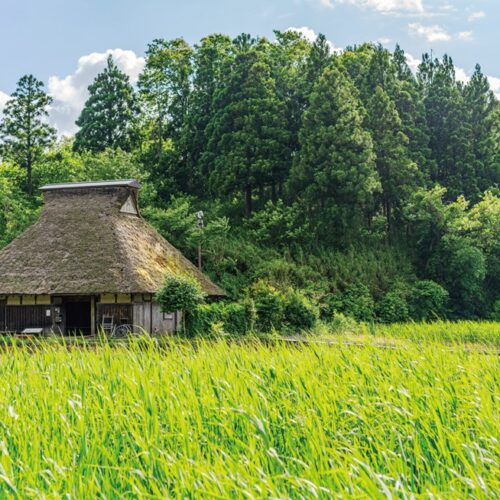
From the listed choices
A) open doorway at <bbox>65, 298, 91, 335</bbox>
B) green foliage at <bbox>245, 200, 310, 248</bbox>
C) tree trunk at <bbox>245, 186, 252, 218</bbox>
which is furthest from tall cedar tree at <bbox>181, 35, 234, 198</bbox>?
open doorway at <bbox>65, 298, 91, 335</bbox>

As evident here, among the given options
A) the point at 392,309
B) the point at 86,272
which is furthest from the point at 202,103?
the point at 86,272

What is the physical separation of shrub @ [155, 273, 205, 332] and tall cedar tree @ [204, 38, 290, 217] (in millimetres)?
10926

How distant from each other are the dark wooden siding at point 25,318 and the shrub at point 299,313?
7.33 meters

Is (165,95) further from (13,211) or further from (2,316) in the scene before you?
(2,316)

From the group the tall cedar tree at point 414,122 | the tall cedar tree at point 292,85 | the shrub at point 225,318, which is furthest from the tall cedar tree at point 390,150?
the shrub at point 225,318

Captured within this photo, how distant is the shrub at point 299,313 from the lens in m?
20.5

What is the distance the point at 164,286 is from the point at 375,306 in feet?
32.8

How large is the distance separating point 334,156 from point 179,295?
1137 centimetres

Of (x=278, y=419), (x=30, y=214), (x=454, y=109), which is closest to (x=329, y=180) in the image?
(x=454, y=109)

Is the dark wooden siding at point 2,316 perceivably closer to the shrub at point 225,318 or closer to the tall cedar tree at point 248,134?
the shrub at point 225,318

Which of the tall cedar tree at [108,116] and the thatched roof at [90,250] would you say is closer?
the thatched roof at [90,250]

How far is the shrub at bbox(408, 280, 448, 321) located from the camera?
2594 cm

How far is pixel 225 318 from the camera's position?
1930 cm

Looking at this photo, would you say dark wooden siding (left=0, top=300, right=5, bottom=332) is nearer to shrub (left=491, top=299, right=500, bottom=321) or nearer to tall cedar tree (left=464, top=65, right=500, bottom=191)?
shrub (left=491, top=299, right=500, bottom=321)
